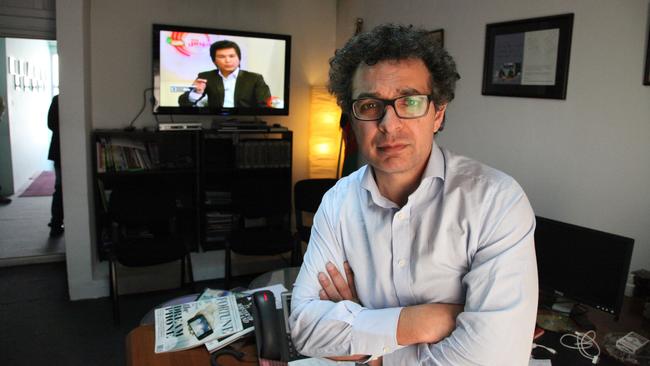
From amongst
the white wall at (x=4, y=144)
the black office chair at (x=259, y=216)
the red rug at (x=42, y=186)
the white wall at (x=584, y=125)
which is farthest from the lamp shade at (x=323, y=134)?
the red rug at (x=42, y=186)

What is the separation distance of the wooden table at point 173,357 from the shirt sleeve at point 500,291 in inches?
33.8

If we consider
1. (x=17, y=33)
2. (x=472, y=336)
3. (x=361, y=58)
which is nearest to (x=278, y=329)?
(x=472, y=336)

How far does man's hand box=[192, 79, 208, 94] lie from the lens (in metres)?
4.29

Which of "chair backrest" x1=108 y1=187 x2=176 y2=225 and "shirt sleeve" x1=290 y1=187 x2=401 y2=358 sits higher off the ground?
"shirt sleeve" x1=290 y1=187 x2=401 y2=358

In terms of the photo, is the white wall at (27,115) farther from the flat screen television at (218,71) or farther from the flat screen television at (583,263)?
the flat screen television at (583,263)

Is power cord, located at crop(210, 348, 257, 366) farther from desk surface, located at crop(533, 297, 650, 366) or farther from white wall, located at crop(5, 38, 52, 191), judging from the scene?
white wall, located at crop(5, 38, 52, 191)

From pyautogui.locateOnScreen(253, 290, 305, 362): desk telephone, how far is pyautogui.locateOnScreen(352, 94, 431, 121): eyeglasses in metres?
0.81

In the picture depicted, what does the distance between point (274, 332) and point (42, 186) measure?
6.82m

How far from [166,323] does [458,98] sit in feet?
7.83

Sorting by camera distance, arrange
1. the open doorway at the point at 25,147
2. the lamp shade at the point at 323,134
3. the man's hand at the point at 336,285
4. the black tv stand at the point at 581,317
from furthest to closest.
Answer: the open doorway at the point at 25,147 < the lamp shade at the point at 323,134 < the black tv stand at the point at 581,317 < the man's hand at the point at 336,285

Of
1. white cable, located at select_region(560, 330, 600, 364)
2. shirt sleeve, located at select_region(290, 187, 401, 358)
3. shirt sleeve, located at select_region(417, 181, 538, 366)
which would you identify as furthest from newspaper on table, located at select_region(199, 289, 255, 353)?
white cable, located at select_region(560, 330, 600, 364)

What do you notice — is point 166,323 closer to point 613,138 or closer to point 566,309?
point 566,309

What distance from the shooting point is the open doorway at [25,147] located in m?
5.06

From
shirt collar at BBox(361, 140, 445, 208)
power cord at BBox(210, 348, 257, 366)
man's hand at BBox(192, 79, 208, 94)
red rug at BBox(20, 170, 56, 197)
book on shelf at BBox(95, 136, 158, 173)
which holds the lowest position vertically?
red rug at BBox(20, 170, 56, 197)
